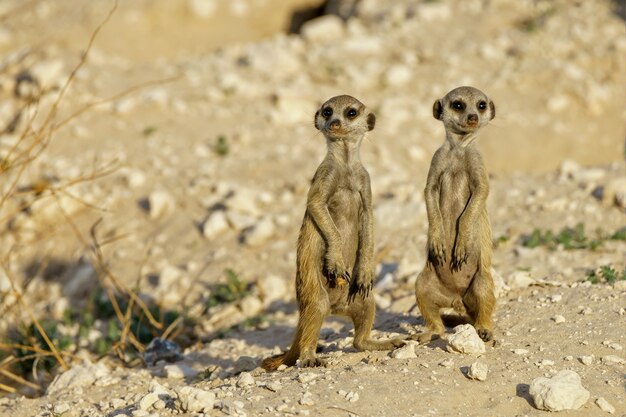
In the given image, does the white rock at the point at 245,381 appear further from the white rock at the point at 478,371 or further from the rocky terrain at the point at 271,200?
the white rock at the point at 478,371

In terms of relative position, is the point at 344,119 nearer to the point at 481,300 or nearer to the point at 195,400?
the point at 481,300

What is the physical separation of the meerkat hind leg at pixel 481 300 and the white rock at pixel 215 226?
9.12 ft

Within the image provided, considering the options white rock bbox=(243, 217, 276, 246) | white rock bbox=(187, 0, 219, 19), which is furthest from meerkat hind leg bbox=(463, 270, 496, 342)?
white rock bbox=(187, 0, 219, 19)

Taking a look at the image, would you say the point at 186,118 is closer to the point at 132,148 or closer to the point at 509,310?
the point at 132,148

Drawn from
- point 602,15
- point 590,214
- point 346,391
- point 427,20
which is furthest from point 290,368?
point 602,15

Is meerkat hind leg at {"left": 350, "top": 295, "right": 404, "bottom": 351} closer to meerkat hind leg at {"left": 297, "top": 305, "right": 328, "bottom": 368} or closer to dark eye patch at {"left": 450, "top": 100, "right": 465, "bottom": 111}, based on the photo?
meerkat hind leg at {"left": 297, "top": 305, "right": 328, "bottom": 368}

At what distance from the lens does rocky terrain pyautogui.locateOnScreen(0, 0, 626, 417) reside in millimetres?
3951

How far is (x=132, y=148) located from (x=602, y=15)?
5809mm

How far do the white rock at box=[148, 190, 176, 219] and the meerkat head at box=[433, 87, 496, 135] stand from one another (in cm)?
324

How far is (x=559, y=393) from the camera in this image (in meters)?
3.51

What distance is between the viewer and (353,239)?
4.52 metres

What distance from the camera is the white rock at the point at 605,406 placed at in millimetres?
3531

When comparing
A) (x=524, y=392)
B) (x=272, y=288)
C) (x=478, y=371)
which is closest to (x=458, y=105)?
(x=478, y=371)

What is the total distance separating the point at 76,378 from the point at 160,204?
2597 mm
